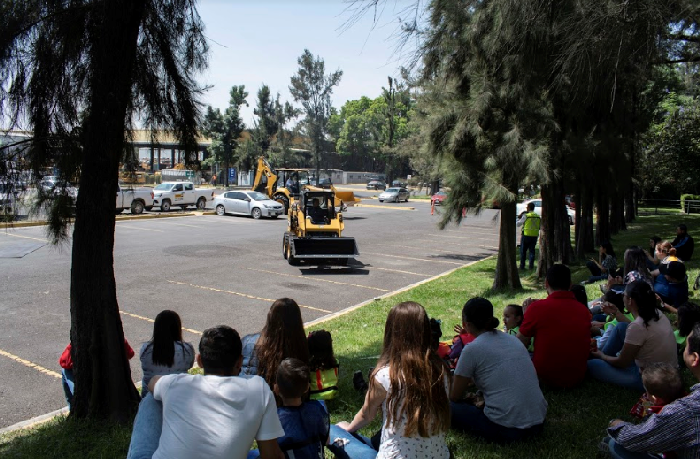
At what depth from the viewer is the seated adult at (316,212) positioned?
56.5 ft

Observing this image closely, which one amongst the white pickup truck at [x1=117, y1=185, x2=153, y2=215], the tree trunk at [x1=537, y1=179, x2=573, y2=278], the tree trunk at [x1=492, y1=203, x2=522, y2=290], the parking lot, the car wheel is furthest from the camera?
the car wheel

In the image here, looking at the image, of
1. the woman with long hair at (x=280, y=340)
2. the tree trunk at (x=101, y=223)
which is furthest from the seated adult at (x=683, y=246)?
the tree trunk at (x=101, y=223)

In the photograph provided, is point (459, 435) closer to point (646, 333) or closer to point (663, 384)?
point (663, 384)

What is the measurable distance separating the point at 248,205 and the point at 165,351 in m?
26.8

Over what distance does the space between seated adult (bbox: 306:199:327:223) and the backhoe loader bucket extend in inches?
71.2

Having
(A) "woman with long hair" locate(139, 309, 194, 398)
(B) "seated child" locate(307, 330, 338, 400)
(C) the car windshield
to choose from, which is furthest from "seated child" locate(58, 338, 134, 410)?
(C) the car windshield

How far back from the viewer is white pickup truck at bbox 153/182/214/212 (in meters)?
32.2

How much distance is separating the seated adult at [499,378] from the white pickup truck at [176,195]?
30.2 m

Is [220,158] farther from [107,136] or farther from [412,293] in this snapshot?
[107,136]

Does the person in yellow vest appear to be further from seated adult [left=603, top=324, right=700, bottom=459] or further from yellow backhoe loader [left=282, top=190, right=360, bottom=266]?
seated adult [left=603, top=324, right=700, bottom=459]

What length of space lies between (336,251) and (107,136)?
416 inches

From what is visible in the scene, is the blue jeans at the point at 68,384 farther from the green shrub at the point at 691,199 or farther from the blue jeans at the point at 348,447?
the green shrub at the point at 691,199

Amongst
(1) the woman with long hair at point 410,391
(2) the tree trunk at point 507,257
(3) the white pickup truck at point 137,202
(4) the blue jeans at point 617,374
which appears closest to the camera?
(1) the woman with long hair at point 410,391

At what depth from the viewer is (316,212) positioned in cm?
1733
